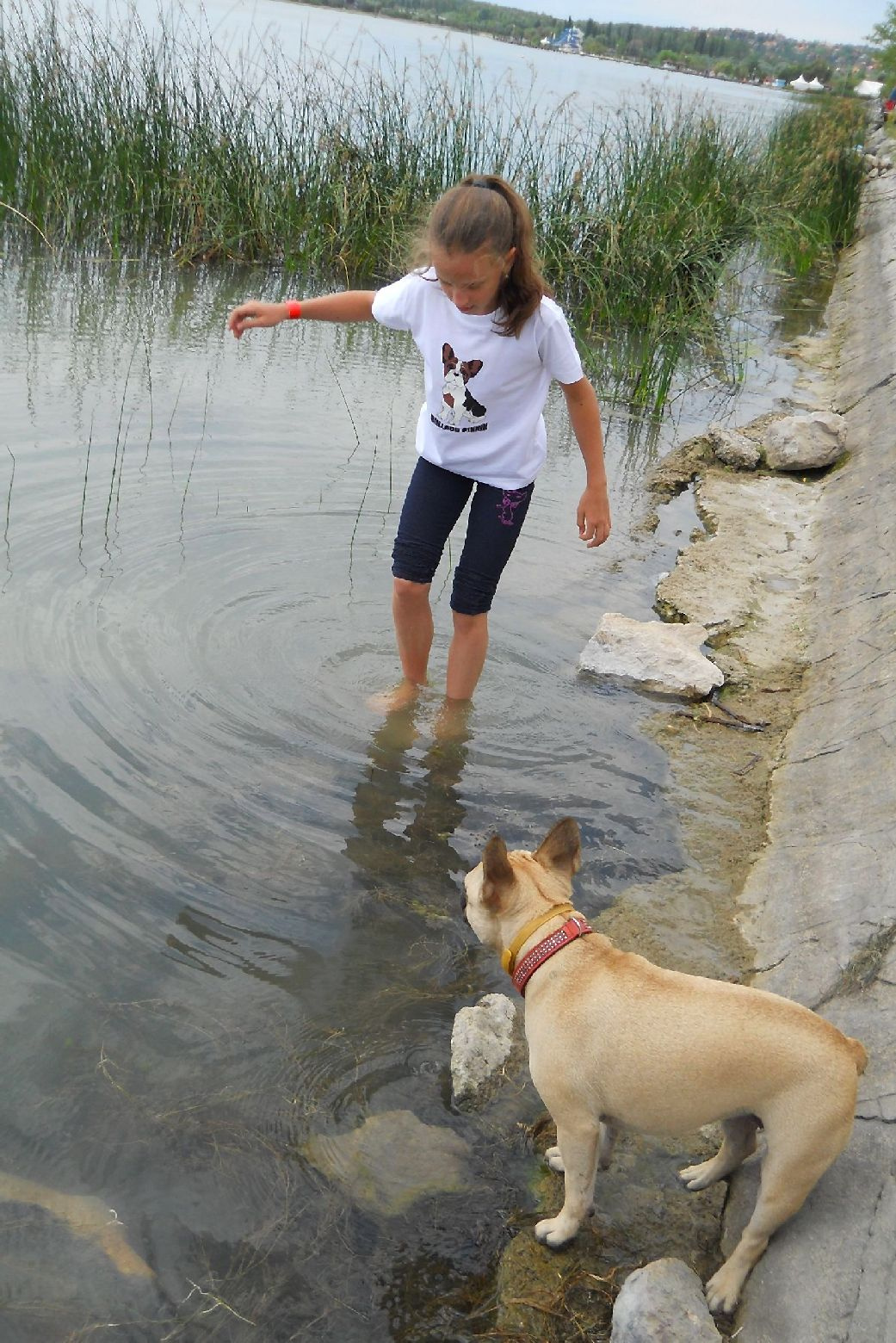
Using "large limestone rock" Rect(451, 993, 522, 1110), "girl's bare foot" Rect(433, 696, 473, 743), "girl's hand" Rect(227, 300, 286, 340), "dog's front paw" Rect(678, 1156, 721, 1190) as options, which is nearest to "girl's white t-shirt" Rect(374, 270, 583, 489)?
"girl's hand" Rect(227, 300, 286, 340)

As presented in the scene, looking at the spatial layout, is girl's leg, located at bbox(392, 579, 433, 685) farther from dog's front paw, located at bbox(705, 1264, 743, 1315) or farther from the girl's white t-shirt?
dog's front paw, located at bbox(705, 1264, 743, 1315)

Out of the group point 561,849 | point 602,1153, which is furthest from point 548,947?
point 602,1153

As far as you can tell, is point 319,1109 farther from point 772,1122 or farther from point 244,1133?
point 772,1122

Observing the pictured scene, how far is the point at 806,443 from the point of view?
24.3 ft

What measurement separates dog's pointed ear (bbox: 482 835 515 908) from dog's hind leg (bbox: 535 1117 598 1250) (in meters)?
0.52

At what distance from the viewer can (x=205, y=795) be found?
3668 millimetres

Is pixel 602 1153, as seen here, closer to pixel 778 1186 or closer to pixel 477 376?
pixel 778 1186

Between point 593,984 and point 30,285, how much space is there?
26.6 ft

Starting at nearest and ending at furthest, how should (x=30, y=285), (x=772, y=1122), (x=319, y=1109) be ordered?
(x=772, y=1122)
(x=319, y=1109)
(x=30, y=285)

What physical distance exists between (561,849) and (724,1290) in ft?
3.19

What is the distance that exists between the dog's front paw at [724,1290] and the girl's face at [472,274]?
2.45 m

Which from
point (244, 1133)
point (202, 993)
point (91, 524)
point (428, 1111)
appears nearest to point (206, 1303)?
point (244, 1133)

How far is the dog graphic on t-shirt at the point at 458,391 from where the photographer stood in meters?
3.41

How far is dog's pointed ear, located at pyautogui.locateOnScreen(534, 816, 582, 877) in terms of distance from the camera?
2713 millimetres
